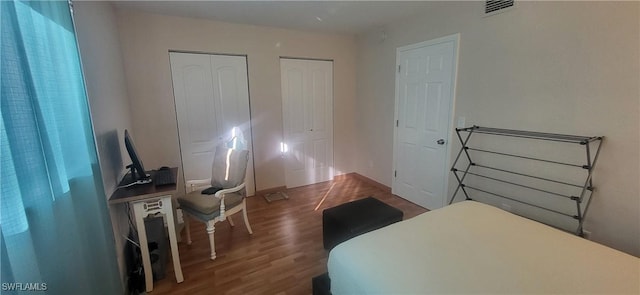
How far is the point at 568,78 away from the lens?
195 centimetres

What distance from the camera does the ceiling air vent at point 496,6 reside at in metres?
2.23

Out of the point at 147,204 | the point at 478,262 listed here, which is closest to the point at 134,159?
the point at 147,204

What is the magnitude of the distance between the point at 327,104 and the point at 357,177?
1.42 meters

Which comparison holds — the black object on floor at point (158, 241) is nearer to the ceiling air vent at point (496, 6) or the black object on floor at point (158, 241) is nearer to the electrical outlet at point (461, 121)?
the electrical outlet at point (461, 121)

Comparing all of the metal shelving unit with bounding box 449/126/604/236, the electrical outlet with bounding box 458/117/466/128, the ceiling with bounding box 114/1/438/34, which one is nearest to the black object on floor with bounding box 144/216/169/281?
the ceiling with bounding box 114/1/438/34

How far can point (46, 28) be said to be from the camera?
1104 mm

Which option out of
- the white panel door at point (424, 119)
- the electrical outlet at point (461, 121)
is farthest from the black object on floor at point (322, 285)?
the electrical outlet at point (461, 121)

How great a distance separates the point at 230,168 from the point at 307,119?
184 cm

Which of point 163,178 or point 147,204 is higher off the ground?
point 163,178

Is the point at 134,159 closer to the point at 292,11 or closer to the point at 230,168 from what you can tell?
A: the point at 230,168

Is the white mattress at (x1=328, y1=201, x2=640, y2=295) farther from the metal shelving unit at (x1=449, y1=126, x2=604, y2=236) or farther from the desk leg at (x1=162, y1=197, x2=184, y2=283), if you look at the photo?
the desk leg at (x1=162, y1=197, x2=184, y2=283)

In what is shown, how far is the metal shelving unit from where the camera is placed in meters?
1.86

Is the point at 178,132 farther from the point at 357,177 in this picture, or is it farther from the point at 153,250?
the point at 357,177

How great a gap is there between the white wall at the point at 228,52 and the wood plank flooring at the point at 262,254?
92 cm
